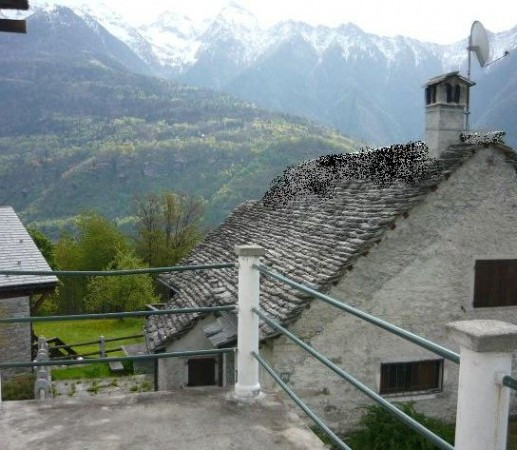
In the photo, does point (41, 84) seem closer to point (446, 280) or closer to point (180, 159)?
point (180, 159)

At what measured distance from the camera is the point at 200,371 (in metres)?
12.0

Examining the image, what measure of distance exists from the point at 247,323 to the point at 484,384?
6.95 feet

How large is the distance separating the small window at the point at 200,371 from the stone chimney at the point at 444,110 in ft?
22.0

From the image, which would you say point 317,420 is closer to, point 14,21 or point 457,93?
point 14,21

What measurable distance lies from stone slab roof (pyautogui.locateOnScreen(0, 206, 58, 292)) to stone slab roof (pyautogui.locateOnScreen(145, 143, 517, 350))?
333 cm

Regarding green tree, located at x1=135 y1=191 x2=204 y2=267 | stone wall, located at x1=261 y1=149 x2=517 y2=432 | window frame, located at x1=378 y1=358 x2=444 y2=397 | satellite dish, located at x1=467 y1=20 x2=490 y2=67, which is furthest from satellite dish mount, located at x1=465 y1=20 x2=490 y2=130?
green tree, located at x1=135 y1=191 x2=204 y2=267

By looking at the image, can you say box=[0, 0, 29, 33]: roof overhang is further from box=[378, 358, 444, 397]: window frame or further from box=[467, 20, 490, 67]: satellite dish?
box=[467, 20, 490, 67]: satellite dish

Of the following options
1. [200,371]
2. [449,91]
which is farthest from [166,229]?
[449,91]

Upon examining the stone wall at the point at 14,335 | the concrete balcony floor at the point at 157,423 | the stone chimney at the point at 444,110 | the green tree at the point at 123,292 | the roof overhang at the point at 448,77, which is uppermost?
the roof overhang at the point at 448,77

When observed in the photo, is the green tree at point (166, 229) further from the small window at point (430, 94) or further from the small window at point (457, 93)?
the small window at point (457, 93)

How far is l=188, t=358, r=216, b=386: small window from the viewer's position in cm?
1200

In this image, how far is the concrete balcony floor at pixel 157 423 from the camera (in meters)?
2.92

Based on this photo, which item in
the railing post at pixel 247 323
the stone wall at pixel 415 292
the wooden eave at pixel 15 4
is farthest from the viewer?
the stone wall at pixel 415 292

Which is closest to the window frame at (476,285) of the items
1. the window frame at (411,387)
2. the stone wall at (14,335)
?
the window frame at (411,387)
